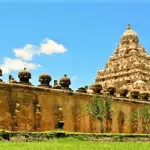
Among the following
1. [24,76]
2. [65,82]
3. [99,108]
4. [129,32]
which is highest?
[129,32]

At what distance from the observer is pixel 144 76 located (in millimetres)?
62906

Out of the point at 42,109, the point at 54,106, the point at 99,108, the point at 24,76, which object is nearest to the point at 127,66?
the point at 99,108

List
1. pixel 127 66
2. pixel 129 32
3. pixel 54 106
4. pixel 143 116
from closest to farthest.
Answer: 1. pixel 54 106
2. pixel 143 116
3. pixel 127 66
4. pixel 129 32

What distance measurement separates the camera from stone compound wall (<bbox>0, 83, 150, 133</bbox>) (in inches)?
1102

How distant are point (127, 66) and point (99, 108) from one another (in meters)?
34.2

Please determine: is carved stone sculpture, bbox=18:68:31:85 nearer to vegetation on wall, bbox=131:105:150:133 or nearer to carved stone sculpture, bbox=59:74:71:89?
carved stone sculpture, bbox=59:74:71:89

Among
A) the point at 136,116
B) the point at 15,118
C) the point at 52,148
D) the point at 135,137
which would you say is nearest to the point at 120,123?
Result: the point at 136,116

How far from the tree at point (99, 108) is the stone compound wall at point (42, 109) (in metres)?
0.93

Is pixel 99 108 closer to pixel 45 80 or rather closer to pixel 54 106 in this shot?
pixel 54 106

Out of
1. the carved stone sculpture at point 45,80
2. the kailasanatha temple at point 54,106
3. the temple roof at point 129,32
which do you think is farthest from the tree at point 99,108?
the temple roof at point 129,32

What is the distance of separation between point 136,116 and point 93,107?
333 inches

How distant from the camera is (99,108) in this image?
1281 inches

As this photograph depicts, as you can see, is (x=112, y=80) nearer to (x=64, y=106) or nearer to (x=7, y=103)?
(x=64, y=106)

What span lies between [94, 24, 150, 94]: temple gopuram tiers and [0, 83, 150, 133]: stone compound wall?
24.3 m
